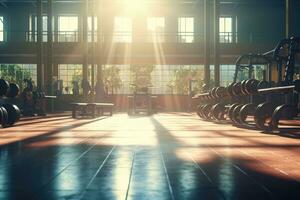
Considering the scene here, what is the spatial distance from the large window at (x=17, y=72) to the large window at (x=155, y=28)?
743 centimetres

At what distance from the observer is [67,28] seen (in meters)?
26.2

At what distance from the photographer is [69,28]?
26.3m

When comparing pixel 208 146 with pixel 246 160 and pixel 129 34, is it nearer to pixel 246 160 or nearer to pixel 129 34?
pixel 246 160

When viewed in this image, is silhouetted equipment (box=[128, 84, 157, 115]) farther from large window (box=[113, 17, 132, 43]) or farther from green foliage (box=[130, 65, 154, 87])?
large window (box=[113, 17, 132, 43])

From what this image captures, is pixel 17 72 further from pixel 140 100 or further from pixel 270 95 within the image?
pixel 270 95

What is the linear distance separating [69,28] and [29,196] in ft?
82.4

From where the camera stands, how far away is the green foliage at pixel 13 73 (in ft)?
82.9

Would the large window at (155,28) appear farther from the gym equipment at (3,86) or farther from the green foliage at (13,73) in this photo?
the gym equipment at (3,86)

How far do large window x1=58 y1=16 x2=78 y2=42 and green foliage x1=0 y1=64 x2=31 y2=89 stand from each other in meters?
2.94

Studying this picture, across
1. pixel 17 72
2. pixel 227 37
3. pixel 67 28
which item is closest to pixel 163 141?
pixel 227 37

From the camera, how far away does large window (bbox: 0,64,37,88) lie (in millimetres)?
25266

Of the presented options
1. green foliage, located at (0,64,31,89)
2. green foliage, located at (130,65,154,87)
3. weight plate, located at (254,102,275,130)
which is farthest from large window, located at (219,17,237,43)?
weight plate, located at (254,102,275,130)

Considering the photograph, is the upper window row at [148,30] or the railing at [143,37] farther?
the upper window row at [148,30]

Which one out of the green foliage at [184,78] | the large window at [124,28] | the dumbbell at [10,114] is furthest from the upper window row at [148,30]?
the dumbbell at [10,114]
